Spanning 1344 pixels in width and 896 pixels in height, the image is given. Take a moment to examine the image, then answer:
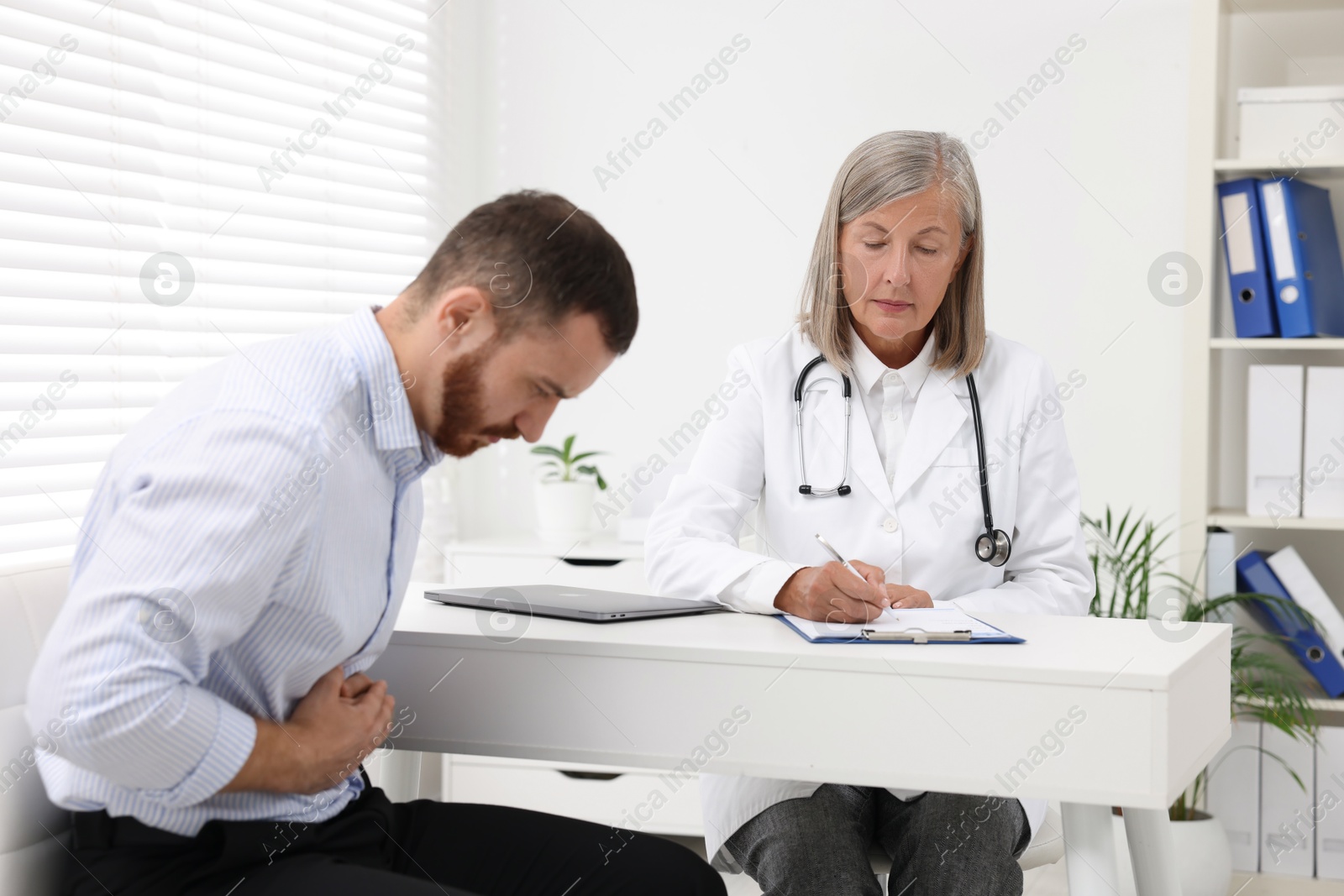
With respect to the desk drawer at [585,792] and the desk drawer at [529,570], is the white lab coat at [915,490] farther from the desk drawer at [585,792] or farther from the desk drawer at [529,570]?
the desk drawer at [585,792]

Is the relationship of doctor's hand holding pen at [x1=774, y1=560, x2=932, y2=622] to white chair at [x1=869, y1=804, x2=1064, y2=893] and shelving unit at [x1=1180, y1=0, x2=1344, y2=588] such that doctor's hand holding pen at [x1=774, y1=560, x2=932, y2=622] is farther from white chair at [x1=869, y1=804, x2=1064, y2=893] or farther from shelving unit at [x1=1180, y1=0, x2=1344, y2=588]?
shelving unit at [x1=1180, y1=0, x2=1344, y2=588]

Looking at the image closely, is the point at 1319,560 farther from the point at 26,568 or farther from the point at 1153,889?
the point at 26,568

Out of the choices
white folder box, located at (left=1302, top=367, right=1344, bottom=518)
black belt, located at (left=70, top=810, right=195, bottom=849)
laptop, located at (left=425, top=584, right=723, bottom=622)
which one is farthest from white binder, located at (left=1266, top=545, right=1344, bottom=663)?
black belt, located at (left=70, top=810, right=195, bottom=849)

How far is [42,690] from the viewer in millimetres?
926

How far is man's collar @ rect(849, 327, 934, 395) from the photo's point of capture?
1.86m

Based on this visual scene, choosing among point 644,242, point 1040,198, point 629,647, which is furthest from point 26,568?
point 1040,198

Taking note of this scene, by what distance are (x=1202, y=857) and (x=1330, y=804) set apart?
1.28ft

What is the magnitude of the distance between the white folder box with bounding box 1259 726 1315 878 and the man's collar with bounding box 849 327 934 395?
146 centimetres

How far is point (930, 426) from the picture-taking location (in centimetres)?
182

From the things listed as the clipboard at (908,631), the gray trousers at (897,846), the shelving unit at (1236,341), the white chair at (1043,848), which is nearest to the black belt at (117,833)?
the clipboard at (908,631)

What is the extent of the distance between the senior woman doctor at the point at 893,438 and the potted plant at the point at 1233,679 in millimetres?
815

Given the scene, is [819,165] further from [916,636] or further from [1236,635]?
[916,636]

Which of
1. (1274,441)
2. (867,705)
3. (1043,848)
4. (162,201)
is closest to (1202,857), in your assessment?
(1274,441)

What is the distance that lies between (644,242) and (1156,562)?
5.17ft
